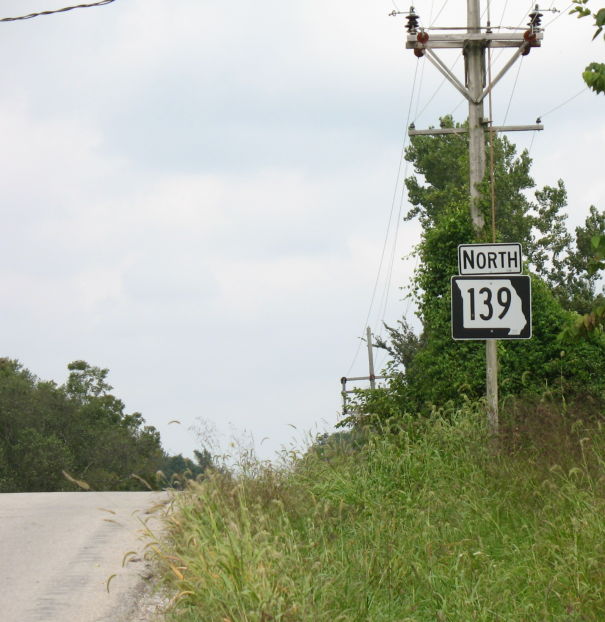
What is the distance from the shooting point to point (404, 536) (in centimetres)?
812

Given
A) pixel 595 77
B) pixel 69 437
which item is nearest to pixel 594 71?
pixel 595 77

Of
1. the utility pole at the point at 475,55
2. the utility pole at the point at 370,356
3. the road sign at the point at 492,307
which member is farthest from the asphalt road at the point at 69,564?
the utility pole at the point at 370,356

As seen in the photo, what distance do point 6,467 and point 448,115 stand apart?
3137 centimetres

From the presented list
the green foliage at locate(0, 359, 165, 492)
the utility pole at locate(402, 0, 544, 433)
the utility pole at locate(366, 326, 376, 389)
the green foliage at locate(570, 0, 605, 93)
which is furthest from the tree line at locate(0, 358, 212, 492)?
the green foliage at locate(570, 0, 605, 93)

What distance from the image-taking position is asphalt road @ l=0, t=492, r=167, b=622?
24.5ft

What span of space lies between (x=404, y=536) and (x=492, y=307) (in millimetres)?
3808

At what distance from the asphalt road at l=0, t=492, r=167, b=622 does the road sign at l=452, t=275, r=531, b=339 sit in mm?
4287

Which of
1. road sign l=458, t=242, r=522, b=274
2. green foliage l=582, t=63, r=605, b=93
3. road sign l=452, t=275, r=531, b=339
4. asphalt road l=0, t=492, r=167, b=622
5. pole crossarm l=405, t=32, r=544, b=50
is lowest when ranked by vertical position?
asphalt road l=0, t=492, r=167, b=622

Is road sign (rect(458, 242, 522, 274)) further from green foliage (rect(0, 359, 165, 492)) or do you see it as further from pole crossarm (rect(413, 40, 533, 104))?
green foliage (rect(0, 359, 165, 492))

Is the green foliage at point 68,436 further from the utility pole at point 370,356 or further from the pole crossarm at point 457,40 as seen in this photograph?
the pole crossarm at point 457,40

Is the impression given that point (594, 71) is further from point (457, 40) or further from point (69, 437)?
point (69, 437)

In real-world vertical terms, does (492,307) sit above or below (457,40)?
below

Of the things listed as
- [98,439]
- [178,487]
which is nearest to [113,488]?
[98,439]

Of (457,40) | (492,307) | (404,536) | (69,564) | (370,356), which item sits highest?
(457,40)
